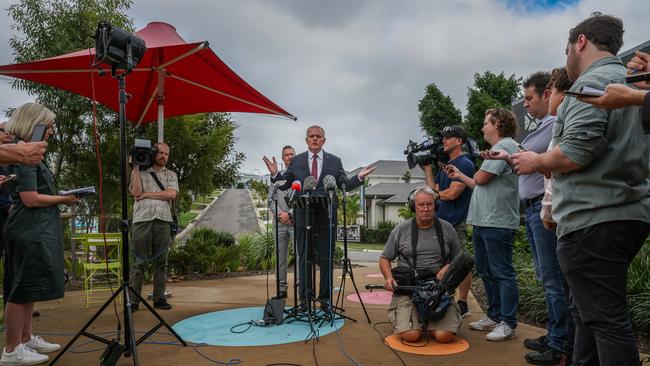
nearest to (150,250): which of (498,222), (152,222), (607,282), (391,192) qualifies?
(152,222)

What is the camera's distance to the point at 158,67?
498 centimetres

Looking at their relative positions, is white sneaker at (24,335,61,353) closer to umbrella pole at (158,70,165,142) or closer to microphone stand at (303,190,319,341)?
microphone stand at (303,190,319,341)

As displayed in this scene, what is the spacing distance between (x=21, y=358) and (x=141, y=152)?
83.8 inches

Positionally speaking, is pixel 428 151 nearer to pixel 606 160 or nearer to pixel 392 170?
pixel 606 160

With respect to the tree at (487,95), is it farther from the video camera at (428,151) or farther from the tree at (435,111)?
the video camera at (428,151)

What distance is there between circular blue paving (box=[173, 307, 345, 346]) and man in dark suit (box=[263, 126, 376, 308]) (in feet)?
1.38

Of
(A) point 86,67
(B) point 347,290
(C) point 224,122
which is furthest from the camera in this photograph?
(C) point 224,122

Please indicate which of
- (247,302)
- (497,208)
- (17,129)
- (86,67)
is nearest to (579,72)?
(497,208)

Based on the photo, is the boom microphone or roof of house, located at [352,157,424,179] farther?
roof of house, located at [352,157,424,179]

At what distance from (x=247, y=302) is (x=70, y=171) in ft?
18.6

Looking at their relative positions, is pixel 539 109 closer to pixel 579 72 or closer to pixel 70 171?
pixel 579 72

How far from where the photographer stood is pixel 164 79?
206 inches

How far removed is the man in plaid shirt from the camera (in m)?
4.50

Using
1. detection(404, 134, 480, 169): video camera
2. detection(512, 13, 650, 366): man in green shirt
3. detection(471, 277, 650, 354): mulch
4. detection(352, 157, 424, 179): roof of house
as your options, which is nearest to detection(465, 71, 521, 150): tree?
detection(471, 277, 650, 354): mulch
